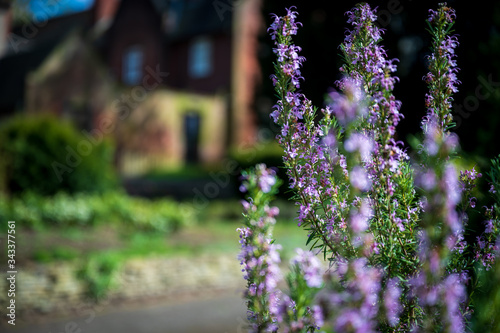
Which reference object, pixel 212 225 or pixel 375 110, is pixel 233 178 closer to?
pixel 212 225

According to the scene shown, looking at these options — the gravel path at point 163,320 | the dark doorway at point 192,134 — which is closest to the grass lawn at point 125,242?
the gravel path at point 163,320

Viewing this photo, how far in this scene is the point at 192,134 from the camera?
2327cm

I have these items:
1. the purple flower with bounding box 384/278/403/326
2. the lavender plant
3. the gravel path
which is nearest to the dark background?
the gravel path

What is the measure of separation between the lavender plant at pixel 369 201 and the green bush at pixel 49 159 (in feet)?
36.0

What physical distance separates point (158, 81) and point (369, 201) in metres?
24.9

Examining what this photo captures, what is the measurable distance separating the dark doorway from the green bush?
31.8ft

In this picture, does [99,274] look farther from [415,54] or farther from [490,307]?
[415,54]

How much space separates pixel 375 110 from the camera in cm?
218

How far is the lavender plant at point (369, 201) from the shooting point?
5.72 ft

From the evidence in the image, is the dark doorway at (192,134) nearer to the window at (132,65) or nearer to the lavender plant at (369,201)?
the window at (132,65)

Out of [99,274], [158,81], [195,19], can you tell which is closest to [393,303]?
[99,274]

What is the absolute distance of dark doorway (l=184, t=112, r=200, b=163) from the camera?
23.0 metres

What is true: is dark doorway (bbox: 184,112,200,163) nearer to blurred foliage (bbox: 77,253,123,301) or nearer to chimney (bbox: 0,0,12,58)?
chimney (bbox: 0,0,12,58)

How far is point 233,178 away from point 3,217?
27.0 feet
